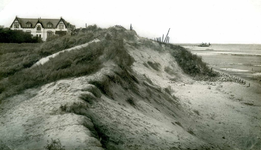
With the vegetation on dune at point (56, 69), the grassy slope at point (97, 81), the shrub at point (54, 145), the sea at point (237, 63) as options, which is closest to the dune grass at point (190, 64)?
the sea at point (237, 63)

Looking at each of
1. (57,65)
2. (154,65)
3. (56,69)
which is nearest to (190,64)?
(154,65)

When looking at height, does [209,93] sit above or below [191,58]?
below

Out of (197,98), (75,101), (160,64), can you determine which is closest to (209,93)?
(197,98)

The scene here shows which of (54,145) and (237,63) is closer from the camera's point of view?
(54,145)

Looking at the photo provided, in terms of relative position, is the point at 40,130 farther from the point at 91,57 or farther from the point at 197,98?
the point at 197,98

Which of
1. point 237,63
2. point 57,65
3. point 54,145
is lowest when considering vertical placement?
point 54,145

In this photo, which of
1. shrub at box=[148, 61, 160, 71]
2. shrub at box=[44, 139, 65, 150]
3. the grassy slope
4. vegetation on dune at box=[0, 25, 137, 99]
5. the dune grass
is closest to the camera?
shrub at box=[44, 139, 65, 150]

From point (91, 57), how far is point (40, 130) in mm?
4995

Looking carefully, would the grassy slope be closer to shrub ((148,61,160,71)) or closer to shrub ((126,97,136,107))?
shrub ((126,97,136,107))

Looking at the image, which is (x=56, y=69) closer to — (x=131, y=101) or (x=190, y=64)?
(x=131, y=101)

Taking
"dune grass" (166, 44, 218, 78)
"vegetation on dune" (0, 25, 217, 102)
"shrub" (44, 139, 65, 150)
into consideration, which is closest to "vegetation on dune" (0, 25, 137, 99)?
"vegetation on dune" (0, 25, 217, 102)

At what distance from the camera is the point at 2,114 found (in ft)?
18.6

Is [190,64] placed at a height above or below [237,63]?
above

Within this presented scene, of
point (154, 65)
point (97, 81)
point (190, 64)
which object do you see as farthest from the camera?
point (190, 64)
